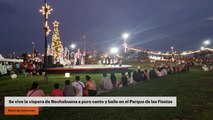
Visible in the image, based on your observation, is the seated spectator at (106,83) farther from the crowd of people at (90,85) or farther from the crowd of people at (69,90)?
the crowd of people at (69,90)

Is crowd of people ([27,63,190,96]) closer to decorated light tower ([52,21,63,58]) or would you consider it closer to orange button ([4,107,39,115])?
orange button ([4,107,39,115])

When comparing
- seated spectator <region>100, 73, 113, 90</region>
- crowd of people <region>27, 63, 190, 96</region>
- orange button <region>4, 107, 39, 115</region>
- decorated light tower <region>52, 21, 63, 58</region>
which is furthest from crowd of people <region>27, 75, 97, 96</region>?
decorated light tower <region>52, 21, 63, 58</region>

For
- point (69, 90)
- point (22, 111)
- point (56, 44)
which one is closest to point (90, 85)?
point (69, 90)

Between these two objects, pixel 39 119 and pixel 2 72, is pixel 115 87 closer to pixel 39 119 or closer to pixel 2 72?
pixel 39 119

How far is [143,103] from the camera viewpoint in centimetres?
1645

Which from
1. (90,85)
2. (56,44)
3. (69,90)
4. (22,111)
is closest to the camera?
(22,111)

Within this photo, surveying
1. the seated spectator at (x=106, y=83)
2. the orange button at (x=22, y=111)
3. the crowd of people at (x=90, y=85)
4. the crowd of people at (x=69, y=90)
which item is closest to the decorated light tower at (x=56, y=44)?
the crowd of people at (x=90, y=85)

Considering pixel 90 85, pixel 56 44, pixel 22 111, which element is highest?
pixel 56 44

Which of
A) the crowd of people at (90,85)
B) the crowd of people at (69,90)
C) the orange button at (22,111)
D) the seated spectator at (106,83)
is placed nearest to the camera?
the orange button at (22,111)

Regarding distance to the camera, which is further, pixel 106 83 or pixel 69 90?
pixel 106 83

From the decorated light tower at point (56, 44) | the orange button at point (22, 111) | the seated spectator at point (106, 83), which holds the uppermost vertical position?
the decorated light tower at point (56, 44)

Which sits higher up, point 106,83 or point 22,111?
point 106,83

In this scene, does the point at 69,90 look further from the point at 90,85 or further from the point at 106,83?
the point at 106,83

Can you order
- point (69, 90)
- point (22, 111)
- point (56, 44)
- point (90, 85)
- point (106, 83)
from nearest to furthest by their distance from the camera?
point (22, 111), point (69, 90), point (90, 85), point (106, 83), point (56, 44)
